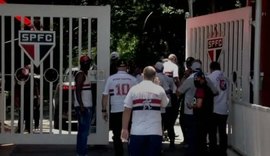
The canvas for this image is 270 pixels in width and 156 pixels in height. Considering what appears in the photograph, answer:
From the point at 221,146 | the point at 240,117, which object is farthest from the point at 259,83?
the point at 221,146

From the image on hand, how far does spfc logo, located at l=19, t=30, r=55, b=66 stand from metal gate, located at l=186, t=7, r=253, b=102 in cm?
336

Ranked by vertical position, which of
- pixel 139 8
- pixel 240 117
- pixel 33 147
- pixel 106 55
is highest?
pixel 139 8

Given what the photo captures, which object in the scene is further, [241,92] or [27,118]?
[27,118]

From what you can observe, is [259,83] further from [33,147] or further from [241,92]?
[33,147]

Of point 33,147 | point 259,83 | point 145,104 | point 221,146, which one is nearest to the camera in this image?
point 145,104

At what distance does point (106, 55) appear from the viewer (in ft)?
41.1

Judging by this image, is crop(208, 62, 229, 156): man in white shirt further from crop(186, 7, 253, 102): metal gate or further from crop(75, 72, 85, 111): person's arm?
crop(75, 72, 85, 111): person's arm

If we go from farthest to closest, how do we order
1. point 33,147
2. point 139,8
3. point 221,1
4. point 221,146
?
point 139,8, point 221,1, point 33,147, point 221,146

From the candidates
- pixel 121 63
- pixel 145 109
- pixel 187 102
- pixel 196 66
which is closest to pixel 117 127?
pixel 121 63

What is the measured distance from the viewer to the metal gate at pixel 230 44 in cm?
1174

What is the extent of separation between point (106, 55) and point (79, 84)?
154 cm

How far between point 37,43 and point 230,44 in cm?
371

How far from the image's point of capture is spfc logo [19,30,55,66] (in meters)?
12.3

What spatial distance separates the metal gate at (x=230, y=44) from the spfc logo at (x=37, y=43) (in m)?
3.36
